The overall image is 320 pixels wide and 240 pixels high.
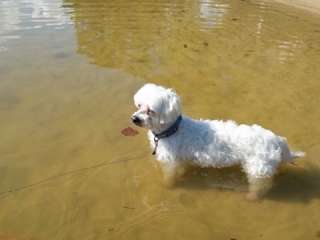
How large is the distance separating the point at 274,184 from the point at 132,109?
252 cm

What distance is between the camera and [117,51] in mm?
9344

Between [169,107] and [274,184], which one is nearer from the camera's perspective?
[169,107]

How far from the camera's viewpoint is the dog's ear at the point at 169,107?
15.9 ft

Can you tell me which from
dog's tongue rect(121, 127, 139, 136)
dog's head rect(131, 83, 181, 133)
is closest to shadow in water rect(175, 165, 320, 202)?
dog's head rect(131, 83, 181, 133)

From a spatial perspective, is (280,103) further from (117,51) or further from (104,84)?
(117,51)

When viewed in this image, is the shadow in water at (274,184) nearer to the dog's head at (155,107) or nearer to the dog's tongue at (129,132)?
the dog's head at (155,107)

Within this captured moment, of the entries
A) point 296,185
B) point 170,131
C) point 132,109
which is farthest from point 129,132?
point 296,185

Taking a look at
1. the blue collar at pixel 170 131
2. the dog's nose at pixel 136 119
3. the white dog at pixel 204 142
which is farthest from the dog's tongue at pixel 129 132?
the dog's nose at pixel 136 119

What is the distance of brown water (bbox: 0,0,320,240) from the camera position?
481 centimetres

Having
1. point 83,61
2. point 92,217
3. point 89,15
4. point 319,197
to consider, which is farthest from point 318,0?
point 92,217

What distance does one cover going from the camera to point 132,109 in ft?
22.6

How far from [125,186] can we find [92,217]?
64 cm

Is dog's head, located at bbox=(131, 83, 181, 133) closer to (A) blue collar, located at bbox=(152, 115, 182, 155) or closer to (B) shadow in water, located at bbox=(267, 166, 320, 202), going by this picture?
(A) blue collar, located at bbox=(152, 115, 182, 155)

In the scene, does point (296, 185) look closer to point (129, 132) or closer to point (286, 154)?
point (286, 154)
